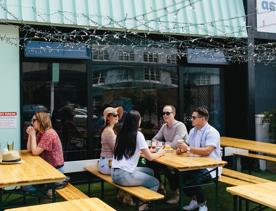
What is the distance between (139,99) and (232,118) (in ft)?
7.72

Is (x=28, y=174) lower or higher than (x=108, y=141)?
lower

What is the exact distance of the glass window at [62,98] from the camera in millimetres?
7098

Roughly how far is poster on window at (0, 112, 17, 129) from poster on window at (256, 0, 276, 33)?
5.53 metres

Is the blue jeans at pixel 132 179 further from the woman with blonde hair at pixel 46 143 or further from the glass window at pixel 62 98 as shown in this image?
the glass window at pixel 62 98

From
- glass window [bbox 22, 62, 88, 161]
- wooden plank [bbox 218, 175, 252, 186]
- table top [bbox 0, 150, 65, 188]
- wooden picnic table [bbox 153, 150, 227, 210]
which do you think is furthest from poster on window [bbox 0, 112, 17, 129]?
wooden plank [bbox 218, 175, 252, 186]

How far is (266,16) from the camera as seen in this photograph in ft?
30.0

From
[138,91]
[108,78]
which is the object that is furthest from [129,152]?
[138,91]

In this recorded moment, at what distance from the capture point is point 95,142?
777cm

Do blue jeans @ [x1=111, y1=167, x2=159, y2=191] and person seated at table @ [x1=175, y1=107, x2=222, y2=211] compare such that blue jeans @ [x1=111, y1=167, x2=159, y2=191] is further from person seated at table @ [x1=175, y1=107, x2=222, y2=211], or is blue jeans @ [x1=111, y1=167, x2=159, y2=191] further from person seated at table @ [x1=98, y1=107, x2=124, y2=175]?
person seated at table @ [x1=98, y1=107, x2=124, y2=175]

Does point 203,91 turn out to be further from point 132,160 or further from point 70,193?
point 70,193

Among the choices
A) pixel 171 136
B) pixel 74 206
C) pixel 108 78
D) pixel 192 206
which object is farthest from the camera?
pixel 108 78

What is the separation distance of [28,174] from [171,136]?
2750 mm

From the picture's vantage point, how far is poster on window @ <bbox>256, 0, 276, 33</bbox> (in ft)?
29.6

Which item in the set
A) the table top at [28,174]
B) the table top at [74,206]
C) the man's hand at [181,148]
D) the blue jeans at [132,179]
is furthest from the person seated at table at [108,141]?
the table top at [74,206]
